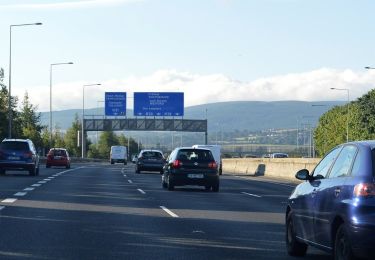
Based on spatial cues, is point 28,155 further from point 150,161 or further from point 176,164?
point 176,164

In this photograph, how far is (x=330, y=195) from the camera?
963 cm

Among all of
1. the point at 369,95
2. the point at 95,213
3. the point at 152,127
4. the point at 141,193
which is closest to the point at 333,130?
the point at 369,95

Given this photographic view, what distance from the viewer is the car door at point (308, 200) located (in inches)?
409

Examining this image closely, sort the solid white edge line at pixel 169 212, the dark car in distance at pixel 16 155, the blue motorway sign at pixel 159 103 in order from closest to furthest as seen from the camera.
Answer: the solid white edge line at pixel 169 212
the dark car in distance at pixel 16 155
the blue motorway sign at pixel 159 103

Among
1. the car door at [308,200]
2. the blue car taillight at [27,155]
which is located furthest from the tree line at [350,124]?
the car door at [308,200]

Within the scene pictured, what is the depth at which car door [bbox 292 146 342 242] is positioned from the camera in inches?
409

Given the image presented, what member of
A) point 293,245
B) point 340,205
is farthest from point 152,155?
point 340,205

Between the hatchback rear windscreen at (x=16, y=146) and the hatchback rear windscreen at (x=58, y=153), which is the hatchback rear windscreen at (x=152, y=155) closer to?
the hatchback rear windscreen at (x=16, y=146)

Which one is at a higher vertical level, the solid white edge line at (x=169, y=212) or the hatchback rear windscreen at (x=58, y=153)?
the hatchback rear windscreen at (x=58, y=153)

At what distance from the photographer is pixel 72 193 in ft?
82.9

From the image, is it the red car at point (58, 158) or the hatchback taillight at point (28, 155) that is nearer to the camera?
the hatchback taillight at point (28, 155)

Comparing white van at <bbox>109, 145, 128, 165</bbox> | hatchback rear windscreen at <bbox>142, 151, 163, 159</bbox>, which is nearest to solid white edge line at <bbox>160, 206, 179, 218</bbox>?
hatchback rear windscreen at <bbox>142, 151, 163, 159</bbox>

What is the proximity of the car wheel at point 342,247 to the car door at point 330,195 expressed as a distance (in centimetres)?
22

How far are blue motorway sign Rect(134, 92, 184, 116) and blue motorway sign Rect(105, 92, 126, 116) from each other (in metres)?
2.67
